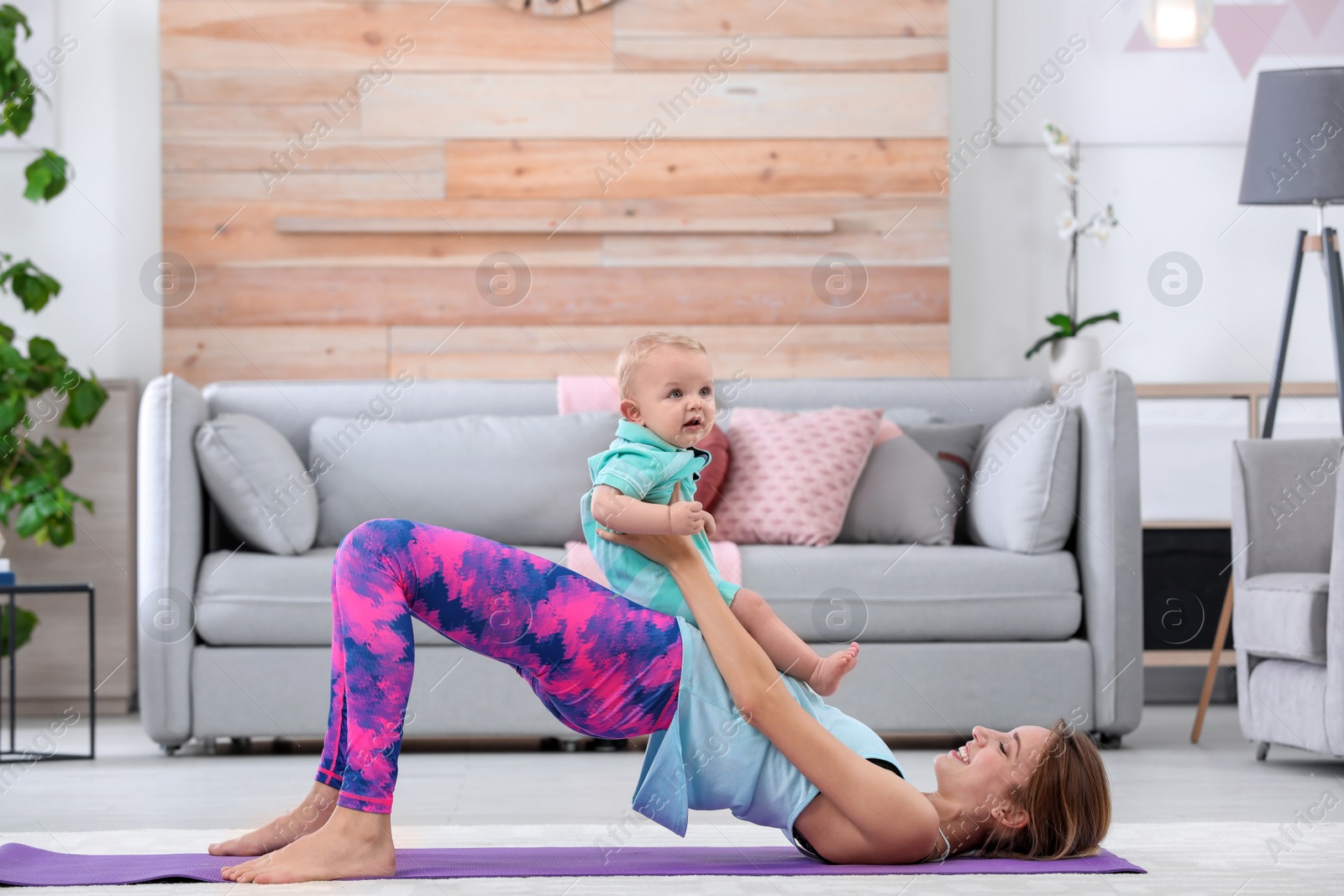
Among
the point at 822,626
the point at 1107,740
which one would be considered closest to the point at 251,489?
the point at 822,626

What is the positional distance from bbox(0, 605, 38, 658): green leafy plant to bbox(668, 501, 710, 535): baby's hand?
8.05 ft

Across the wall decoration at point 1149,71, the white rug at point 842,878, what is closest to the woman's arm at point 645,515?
the white rug at point 842,878

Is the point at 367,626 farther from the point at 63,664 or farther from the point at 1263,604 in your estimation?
the point at 63,664

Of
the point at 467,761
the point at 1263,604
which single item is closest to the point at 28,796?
the point at 467,761

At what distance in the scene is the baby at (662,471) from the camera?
145 cm


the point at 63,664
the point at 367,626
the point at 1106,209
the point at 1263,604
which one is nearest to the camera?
the point at 367,626

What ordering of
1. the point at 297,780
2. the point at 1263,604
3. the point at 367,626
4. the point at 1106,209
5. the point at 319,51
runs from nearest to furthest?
the point at 367,626 → the point at 297,780 → the point at 1263,604 → the point at 319,51 → the point at 1106,209

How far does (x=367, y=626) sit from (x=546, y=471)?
5.42 feet

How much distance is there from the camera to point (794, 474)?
2938 millimetres

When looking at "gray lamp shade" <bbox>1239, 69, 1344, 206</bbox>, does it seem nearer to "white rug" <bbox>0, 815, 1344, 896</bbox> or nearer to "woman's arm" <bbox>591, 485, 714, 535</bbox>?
"white rug" <bbox>0, 815, 1344, 896</bbox>

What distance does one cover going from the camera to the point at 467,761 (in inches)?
104

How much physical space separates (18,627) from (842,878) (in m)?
2.60

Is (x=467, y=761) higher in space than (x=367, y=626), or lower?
lower

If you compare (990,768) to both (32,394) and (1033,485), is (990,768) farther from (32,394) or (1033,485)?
(32,394)
